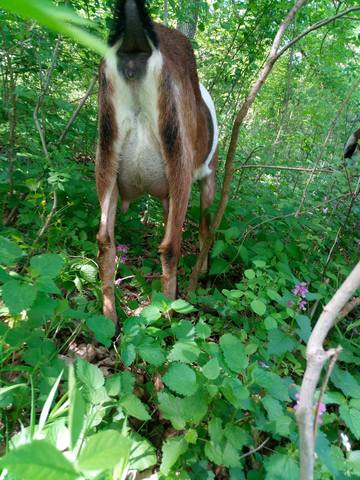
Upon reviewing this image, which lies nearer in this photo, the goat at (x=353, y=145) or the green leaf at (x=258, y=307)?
the green leaf at (x=258, y=307)

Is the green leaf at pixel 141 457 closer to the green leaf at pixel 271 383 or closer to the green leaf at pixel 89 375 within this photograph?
the green leaf at pixel 89 375

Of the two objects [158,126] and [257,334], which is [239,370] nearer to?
[257,334]

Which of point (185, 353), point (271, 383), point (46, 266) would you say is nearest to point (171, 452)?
point (185, 353)

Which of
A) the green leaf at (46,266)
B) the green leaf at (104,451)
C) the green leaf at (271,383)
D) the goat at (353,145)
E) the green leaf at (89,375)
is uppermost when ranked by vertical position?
the goat at (353,145)

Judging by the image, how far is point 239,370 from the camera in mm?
1597

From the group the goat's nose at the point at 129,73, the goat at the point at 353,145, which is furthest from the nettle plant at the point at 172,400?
the goat at the point at 353,145

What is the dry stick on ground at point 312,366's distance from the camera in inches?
34.5

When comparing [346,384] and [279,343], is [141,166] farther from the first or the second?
[346,384]

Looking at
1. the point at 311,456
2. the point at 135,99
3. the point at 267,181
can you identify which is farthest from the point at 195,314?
the point at 267,181

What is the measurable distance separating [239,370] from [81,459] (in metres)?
0.93

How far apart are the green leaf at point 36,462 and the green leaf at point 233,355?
95cm

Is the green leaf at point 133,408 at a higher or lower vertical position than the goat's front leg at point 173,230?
lower

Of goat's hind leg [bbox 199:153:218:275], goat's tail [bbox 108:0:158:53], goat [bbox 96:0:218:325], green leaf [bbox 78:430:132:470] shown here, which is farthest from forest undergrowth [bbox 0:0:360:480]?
goat's tail [bbox 108:0:158:53]

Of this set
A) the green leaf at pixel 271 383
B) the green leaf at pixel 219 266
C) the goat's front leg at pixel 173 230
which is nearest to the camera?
the green leaf at pixel 271 383
